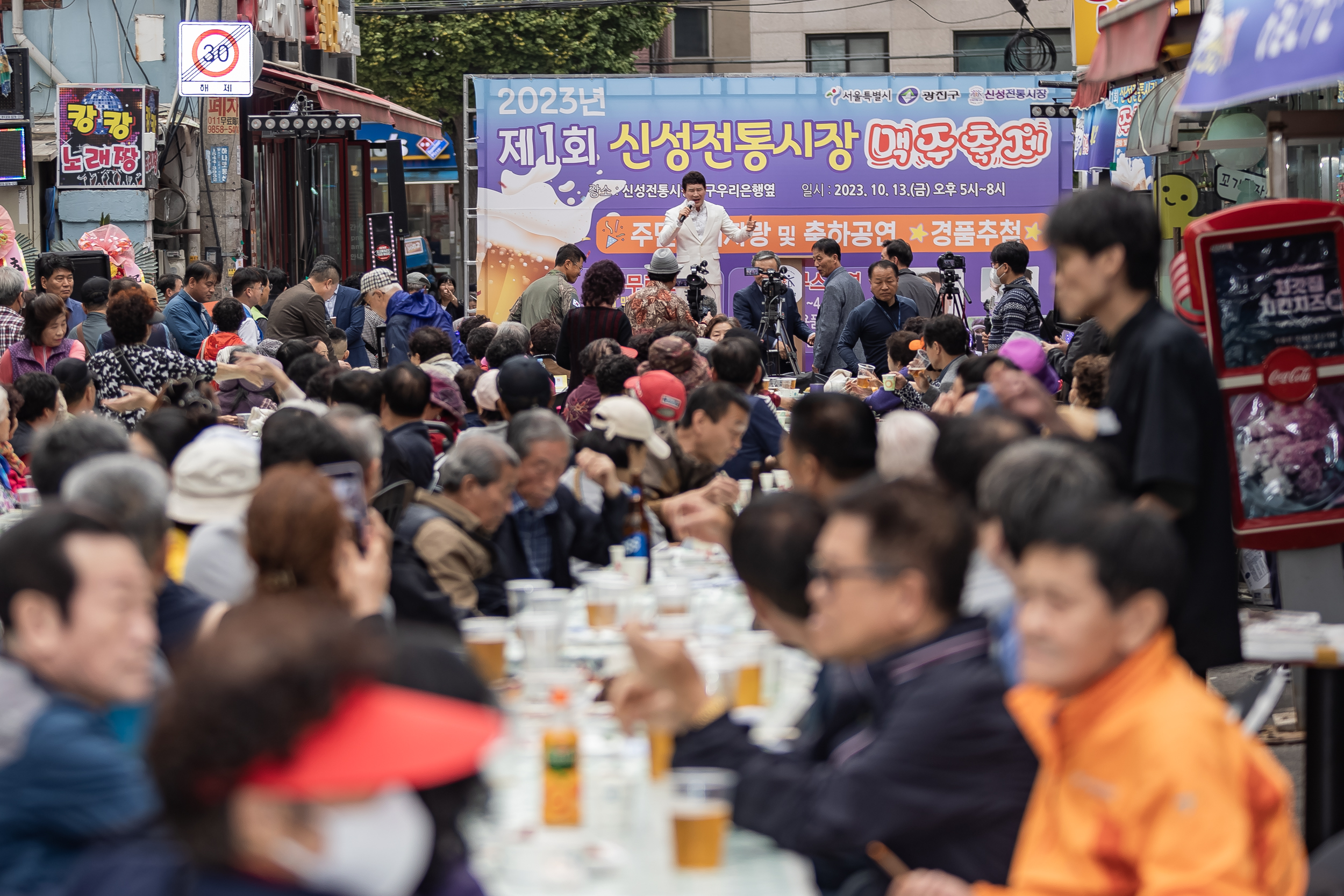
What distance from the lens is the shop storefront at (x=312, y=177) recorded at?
16.9 metres

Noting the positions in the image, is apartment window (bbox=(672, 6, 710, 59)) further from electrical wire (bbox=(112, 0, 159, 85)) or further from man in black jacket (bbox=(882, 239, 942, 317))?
man in black jacket (bbox=(882, 239, 942, 317))

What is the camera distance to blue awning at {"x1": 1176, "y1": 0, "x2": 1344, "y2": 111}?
379cm

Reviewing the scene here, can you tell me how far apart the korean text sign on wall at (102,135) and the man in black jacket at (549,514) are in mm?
10682

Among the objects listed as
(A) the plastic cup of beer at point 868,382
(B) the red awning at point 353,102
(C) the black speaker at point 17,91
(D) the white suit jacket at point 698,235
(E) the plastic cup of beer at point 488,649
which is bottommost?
(E) the plastic cup of beer at point 488,649

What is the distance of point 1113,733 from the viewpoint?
198cm

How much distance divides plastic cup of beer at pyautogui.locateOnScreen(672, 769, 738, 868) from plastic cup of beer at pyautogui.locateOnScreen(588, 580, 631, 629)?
4.60ft

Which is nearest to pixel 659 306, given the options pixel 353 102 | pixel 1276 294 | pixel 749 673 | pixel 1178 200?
pixel 1178 200

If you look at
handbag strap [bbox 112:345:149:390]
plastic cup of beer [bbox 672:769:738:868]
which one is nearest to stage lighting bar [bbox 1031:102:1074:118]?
handbag strap [bbox 112:345:149:390]

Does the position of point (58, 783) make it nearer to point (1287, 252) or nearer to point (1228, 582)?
point (1228, 582)

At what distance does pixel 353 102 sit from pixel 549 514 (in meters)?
13.7

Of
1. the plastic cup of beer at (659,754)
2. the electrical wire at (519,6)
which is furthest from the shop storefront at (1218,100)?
the electrical wire at (519,6)

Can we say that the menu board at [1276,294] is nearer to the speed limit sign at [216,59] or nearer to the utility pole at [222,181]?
the speed limit sign at [216,59]

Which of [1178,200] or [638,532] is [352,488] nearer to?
[638,532]

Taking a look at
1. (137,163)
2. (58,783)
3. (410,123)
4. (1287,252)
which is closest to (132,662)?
(58,783)
